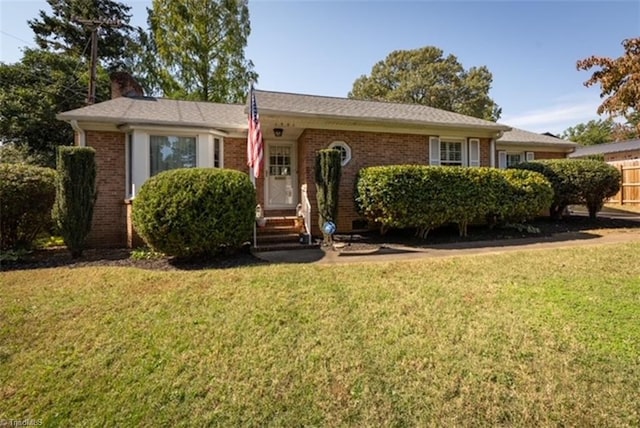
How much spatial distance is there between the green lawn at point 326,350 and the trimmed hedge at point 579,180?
21.6 feet

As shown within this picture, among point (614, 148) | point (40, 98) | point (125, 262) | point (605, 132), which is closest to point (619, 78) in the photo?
point (125, 262)

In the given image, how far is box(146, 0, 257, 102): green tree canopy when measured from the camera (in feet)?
71.2

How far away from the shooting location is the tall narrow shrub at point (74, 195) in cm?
697

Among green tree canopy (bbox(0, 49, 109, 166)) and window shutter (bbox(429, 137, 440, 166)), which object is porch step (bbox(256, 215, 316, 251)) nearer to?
window shutter (bbox(429, 137, 440, 166))

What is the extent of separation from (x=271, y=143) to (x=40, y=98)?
57.6 feet

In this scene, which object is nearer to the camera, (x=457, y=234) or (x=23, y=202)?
(x=23, y=202)

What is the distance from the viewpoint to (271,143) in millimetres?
10984

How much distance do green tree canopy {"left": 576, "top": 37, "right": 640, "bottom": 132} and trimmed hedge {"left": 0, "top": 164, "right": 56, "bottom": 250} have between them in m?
15.4

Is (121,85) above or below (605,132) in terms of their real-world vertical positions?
below

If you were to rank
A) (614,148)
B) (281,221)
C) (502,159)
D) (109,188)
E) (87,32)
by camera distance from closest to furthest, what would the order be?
(281,221) < (109,188) < (502,159) < (87,32) < (614,148)

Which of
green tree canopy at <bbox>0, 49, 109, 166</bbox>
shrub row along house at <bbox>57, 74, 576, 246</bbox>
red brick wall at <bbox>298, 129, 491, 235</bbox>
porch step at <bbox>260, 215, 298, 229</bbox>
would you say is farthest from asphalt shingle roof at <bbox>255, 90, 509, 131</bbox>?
green tree canopy at <bbox>0, 49, 109, 166</bbox>

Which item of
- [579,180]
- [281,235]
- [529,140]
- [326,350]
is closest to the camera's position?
[326,350]

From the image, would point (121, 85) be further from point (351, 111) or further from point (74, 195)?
point (351, 111)

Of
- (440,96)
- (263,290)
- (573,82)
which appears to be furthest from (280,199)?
(440,96)
